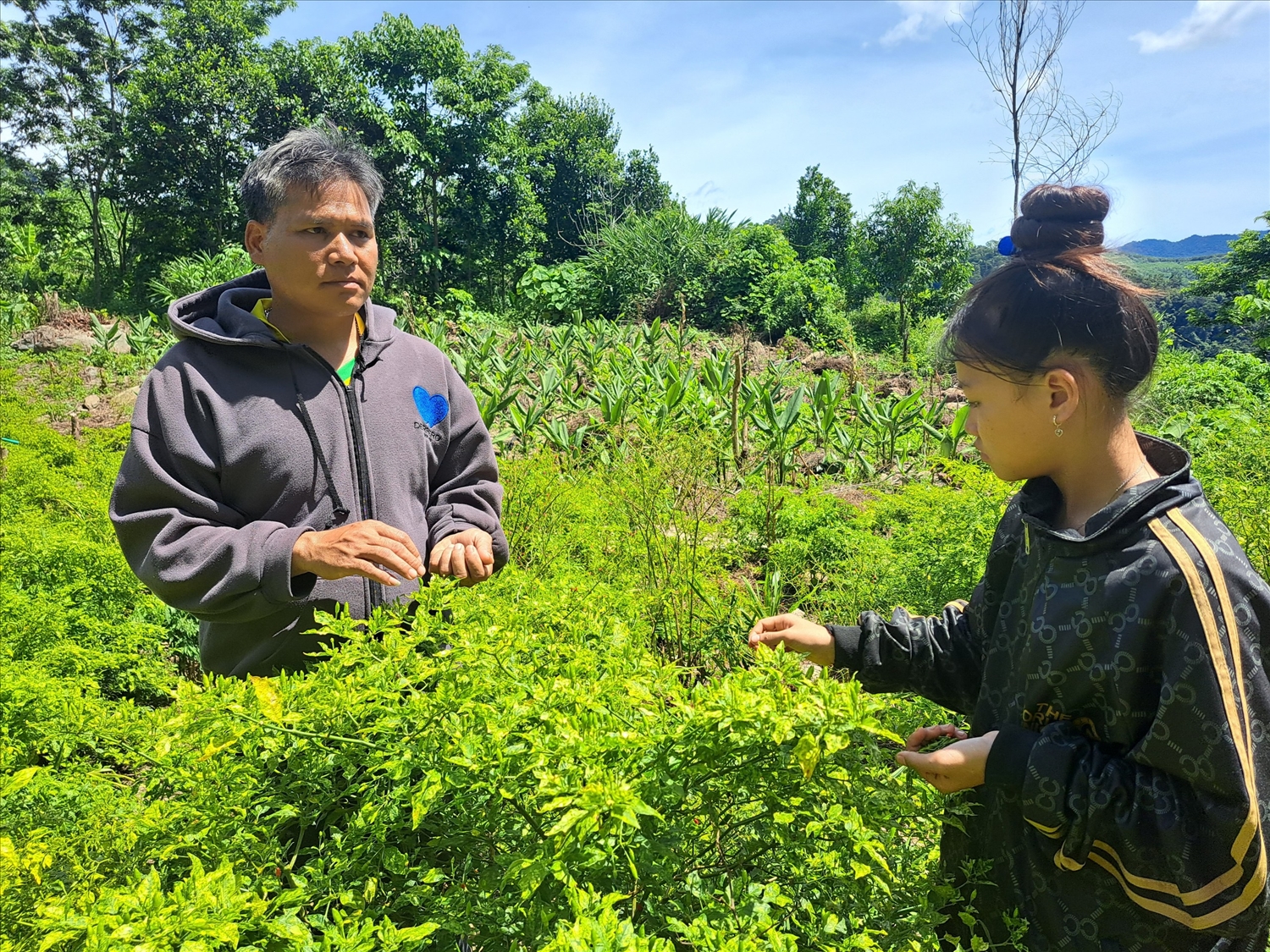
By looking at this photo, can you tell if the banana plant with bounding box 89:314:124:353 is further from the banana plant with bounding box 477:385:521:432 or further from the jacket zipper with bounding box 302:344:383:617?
the jacket zipper with bounding box 302:344:383:617

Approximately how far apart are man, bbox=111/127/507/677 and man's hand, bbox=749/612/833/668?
0.60 m

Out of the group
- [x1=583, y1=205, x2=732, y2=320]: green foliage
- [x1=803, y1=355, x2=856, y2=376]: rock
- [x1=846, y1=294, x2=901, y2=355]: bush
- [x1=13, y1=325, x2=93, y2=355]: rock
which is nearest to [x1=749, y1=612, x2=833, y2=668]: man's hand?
[x1=803, y1=355, x2=856, y2=376]: rock

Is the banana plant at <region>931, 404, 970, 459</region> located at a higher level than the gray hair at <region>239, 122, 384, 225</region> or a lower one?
lower

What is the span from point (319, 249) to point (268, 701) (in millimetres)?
1046

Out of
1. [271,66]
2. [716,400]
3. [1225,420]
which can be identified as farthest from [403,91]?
[1225,420]

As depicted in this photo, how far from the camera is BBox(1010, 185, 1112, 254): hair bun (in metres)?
1.25

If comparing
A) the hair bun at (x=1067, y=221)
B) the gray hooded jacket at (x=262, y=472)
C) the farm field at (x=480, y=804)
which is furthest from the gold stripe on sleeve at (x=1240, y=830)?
the gray hooded jacket at (x=262, y=472)

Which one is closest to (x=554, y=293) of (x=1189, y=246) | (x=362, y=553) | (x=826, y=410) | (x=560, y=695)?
(x=826, y=410)

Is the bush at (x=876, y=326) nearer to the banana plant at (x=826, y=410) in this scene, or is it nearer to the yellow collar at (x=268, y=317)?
the banana plant at (x=826, y=410)

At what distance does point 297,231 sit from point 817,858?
1.57 metres

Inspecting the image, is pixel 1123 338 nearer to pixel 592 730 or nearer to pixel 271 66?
pixel 592 730

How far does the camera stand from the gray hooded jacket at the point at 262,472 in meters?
1.55

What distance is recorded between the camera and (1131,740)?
106 centimetres

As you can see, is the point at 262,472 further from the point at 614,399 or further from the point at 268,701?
the point at 614,399
